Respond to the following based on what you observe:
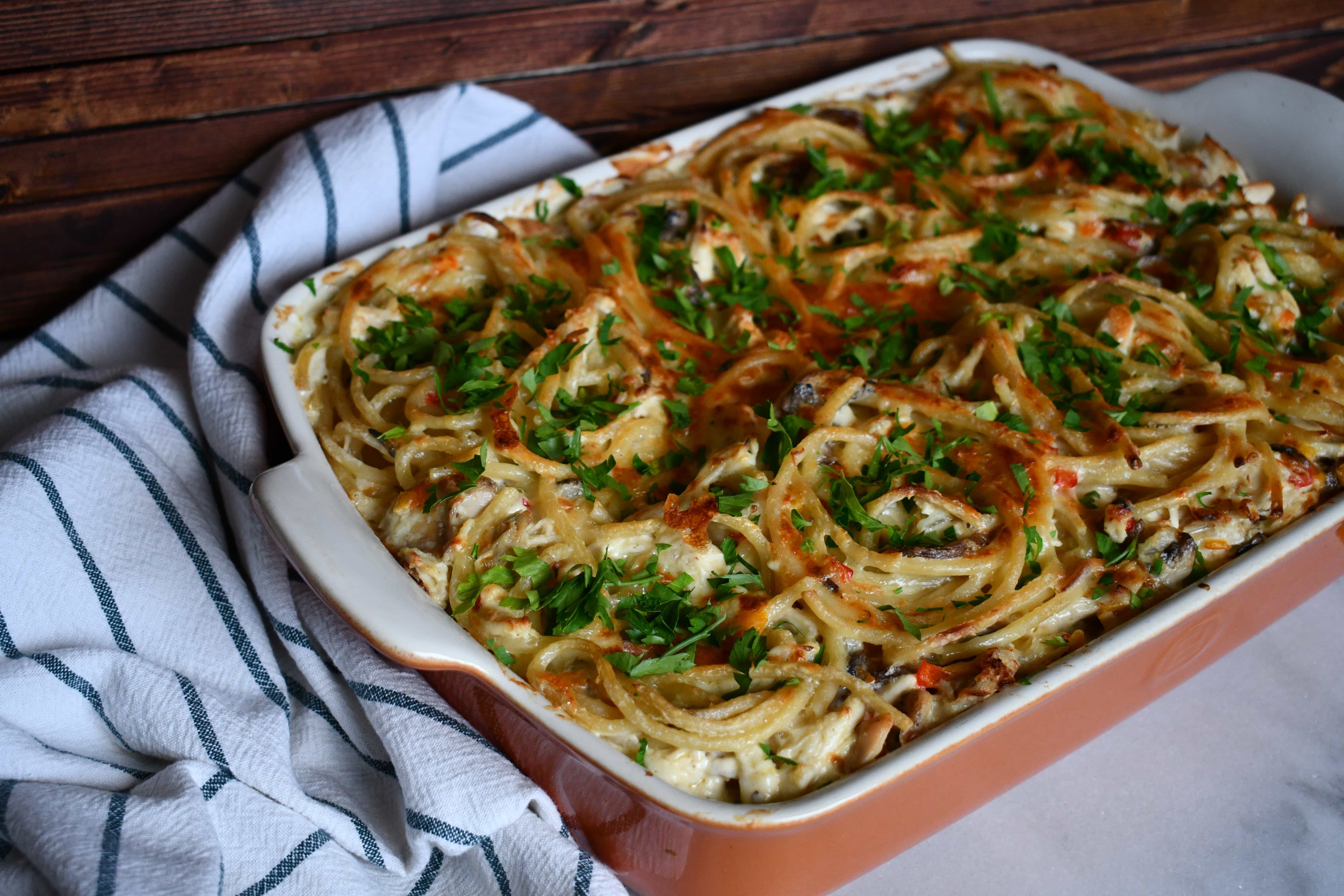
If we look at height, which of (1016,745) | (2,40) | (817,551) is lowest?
(1016,745)

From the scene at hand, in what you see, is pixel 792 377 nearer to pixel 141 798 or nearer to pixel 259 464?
pixel 259 464

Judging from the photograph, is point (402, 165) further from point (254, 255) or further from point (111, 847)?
point (111, 847)

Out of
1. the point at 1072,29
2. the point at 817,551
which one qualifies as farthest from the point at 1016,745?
the point at 1072,29

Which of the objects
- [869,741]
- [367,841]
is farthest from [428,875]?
[869,741]

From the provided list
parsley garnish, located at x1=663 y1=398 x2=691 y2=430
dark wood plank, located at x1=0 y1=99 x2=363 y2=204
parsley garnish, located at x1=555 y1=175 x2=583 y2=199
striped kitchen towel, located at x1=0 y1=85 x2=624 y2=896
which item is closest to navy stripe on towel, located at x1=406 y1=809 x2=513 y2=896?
striped kitchen towel, located at x1=0 y1=85 x2=624 y2=896

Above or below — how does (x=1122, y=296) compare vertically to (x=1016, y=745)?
above

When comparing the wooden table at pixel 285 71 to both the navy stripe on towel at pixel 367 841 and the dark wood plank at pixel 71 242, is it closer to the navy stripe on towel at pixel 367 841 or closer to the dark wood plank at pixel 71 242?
the dark wood plank at pixel 71 242

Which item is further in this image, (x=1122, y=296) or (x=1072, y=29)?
(x=1072, y=29)
